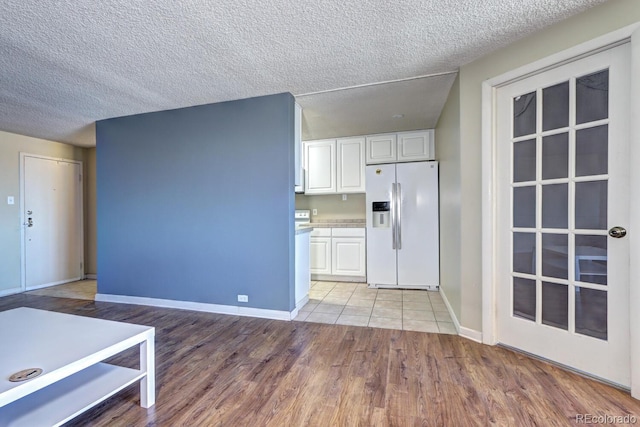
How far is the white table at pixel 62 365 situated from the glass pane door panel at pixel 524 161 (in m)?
2.68

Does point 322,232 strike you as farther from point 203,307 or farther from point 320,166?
point 203,307

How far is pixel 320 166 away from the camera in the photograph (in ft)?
15.2

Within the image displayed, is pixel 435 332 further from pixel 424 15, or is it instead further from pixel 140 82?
pixel 140 82

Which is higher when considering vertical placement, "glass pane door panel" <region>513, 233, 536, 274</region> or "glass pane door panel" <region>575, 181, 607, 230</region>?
"glass pane door panel" <region>575, 181, 607, 230</region>

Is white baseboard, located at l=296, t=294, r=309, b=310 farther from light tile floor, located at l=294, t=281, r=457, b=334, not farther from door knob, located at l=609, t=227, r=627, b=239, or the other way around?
door knob, located at l=609, t=227, r=627, b=239

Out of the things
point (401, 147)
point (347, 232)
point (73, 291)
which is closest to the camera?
point (73, 291)

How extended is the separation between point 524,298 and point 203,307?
3.04 meters

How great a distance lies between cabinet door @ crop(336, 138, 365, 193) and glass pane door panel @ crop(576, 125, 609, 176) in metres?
2.78

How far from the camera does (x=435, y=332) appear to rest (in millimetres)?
2557

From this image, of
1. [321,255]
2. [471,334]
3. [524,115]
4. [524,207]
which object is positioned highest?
[524,115]

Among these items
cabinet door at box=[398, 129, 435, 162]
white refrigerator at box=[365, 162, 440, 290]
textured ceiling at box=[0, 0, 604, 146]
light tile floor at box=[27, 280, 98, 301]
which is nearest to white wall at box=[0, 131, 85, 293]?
light tile floor at box=[27, 280, 98, 301]

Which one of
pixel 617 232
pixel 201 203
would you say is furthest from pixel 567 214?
pixel 201 203

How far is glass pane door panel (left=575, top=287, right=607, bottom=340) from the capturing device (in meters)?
1.77

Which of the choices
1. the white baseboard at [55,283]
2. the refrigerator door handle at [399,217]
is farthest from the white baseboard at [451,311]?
the white baseboard at [55,283]
